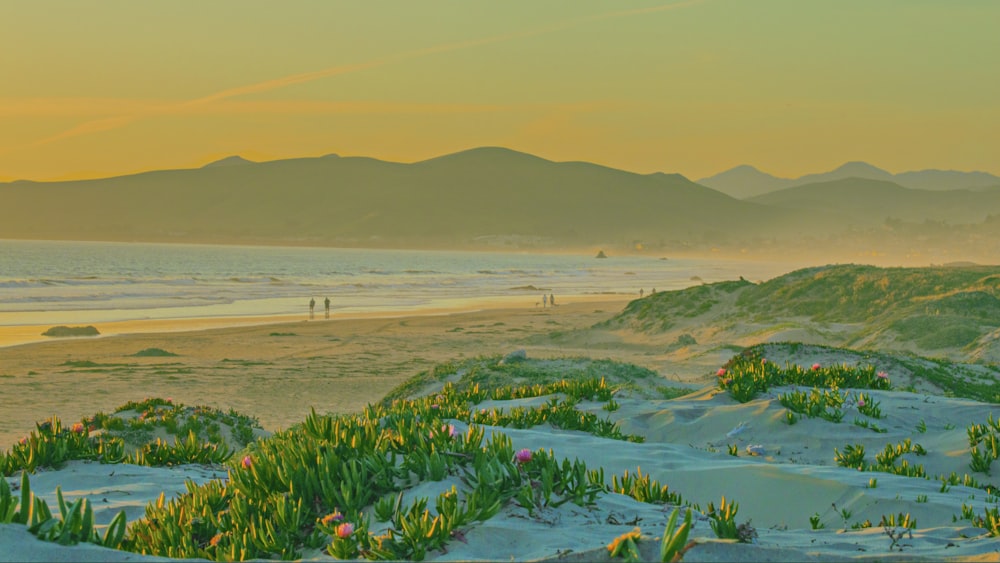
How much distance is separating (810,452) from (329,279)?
8322 cm

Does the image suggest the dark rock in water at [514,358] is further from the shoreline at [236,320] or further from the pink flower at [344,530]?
the shoreline at [236,320]

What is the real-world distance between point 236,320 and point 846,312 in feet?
87.9

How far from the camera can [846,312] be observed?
29.8 metres

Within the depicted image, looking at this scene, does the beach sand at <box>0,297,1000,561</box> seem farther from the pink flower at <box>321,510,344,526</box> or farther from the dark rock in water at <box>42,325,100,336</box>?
the dark rock in water at <box>42,325,100,336</box>

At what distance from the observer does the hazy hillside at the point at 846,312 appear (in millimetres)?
22141

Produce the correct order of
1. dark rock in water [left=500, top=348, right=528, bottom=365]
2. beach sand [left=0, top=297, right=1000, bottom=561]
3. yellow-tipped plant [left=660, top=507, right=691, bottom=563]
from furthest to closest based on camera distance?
dark rock in water [left=500, top=348, right=528, bottom=365]
beach sand [left=0, top=297, right=1000, bottom=561]
yellow-tipped plant [left=660, top=507, right=691, bottom=563]

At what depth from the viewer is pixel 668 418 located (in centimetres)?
Answer: 955

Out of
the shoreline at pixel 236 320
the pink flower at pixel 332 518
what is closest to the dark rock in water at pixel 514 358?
the pink flower at pixel 332 518

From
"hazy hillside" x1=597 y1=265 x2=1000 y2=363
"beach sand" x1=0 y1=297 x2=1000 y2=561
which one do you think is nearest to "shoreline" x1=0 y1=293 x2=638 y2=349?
"beach sand" x1=0 y1=297 x2=1000 y2=561

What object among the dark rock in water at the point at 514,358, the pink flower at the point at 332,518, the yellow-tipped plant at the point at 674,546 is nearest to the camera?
the yellow-tipped plant at the point at 674,546

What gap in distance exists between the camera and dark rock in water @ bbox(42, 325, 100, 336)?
110 ft

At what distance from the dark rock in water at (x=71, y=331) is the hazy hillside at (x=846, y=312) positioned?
19.9 metres

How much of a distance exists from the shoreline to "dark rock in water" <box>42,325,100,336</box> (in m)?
0.33

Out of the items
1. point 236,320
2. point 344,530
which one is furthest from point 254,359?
point 344,530
